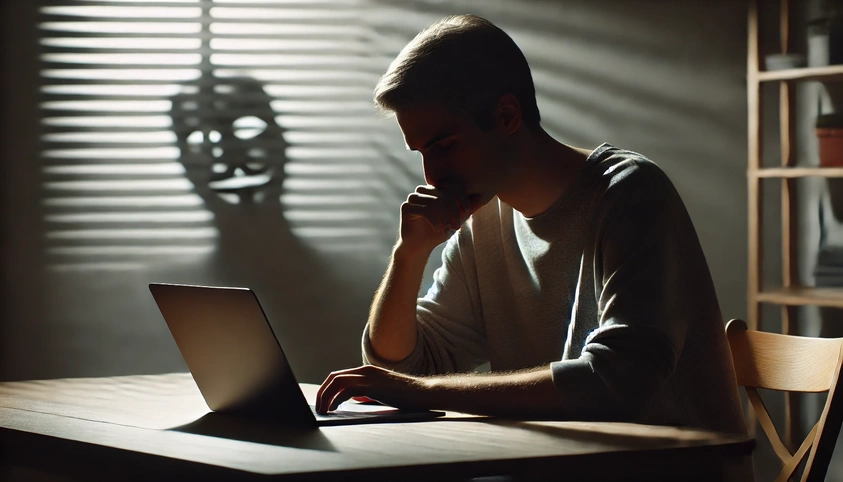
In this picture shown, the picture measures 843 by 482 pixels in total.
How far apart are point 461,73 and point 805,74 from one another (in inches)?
51.4

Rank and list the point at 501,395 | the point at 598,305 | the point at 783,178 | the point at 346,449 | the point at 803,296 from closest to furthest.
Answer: the point at 346,449
the point at 501,395
the point at 598,305
the point at 803,296
the point at 783,178

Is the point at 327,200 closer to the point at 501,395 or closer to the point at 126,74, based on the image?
the point at 126,74

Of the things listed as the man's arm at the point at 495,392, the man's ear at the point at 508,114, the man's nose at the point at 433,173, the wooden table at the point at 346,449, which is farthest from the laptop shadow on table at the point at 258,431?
the man's ear at the point at 508,114

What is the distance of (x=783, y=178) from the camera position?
266 cm

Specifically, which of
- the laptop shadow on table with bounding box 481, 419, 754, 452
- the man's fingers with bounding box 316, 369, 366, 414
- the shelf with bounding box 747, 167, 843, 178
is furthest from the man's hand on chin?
the shelf with bounding box 747, 167, 843, 178

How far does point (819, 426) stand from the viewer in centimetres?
135

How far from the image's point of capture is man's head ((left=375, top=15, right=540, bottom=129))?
5.00 feet

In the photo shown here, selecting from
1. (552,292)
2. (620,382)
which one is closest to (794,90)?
(552,292)

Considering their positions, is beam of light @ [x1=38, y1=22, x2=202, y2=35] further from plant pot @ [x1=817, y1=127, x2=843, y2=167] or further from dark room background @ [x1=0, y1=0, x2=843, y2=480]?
plant pot @ [x1=817, y1=127, x2=843, y2=167]

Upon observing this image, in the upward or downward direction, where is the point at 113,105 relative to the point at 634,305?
upward

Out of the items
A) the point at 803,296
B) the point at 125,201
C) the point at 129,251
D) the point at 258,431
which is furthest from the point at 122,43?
the point at 803,296

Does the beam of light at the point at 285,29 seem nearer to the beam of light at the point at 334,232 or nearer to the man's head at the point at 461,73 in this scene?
the beam of light at the point at 334,232

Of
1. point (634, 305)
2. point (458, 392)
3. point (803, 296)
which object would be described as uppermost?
point (634, 305)

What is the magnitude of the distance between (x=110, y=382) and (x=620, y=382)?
3.06 feet
